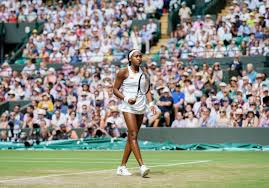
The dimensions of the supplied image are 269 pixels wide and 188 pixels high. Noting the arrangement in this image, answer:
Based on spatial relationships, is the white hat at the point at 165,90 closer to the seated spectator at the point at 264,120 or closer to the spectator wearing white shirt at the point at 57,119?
the seated spectator at the point at 264,120

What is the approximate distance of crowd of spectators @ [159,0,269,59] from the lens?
2414 cm

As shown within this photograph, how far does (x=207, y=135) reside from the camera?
68.8 feet

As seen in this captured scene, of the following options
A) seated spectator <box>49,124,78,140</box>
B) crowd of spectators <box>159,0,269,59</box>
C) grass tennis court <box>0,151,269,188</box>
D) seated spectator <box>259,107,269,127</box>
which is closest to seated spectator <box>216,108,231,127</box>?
seated spectator <box>259,107,269,127</box>

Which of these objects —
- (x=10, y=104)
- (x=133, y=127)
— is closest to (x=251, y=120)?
(x=133, y=127)

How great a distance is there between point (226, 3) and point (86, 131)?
9602 millimetres

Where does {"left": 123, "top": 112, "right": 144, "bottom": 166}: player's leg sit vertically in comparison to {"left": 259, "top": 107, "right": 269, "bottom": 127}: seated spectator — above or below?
above

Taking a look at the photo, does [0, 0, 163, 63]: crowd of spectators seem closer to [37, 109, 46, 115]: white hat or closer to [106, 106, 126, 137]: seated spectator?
[37, 109, 46, 115]: white hat

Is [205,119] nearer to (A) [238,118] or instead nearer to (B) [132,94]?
(A) [238,118]

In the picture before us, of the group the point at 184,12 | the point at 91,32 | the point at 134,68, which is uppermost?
the point at 134,68

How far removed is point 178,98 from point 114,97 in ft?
8.12

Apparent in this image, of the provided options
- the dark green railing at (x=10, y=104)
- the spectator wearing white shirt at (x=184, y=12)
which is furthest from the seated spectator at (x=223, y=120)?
the dark green railing at (x=10, y=104)

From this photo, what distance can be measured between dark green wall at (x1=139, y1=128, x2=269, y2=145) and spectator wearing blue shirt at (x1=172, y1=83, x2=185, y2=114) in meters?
1.04

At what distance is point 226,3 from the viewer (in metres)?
29.1

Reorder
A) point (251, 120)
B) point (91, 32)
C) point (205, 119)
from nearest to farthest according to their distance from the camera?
point (251, 120), point (205, 119), point (91, 32)
